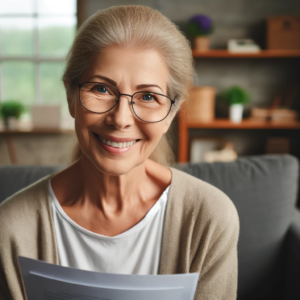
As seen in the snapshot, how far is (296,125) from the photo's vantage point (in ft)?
10.2

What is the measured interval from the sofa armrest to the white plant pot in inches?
76.1

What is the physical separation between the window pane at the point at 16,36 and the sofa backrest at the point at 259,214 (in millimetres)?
3008

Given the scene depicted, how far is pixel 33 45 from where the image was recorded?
3.75 m

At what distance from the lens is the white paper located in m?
0.69

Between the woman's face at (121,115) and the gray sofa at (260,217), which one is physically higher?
the woman's face at (121,115)

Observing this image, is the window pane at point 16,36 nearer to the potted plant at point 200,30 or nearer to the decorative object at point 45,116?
the decorative object at point 45,116

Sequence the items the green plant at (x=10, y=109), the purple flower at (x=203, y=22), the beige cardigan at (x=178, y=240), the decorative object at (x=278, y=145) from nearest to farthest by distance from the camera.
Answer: the beige cardigan at (x=178, y=240), the purple flower at (x=203, y=22), the decorative object at (x=278, y=145), the green plant at (x=10, y=109)

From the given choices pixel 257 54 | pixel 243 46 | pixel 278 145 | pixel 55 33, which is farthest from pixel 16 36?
pixel 278 145

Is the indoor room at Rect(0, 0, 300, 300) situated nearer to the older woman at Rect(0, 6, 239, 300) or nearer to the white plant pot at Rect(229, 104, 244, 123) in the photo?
the older woman at Rect(0, 6, 239, 300)

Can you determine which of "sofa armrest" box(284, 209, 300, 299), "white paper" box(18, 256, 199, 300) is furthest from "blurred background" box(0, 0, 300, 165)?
"white paper" box(18, 256, 199, 300)

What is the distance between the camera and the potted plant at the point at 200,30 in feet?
10.1

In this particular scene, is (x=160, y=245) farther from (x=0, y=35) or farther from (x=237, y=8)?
(x=0, y=35)

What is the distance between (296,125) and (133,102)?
2.65m

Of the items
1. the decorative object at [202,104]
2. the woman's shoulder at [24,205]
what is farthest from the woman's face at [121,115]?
the decorative object at [202,104]
